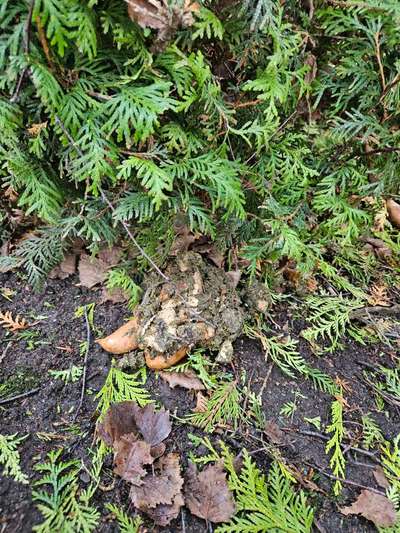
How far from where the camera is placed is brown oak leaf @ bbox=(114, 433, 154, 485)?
1.18 meters

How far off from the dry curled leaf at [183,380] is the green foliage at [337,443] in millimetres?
496

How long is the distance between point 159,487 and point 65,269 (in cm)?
101

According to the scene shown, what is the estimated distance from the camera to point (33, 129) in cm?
129

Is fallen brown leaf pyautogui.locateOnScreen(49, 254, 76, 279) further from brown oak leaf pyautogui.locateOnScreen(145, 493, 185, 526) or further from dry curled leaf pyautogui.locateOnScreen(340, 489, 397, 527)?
dry curled leaf pyautogui.locateOnScreen(340, 489, 397, 527)

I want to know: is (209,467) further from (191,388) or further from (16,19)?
(16,19)

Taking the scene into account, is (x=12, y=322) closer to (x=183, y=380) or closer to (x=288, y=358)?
(x=183, y=380)

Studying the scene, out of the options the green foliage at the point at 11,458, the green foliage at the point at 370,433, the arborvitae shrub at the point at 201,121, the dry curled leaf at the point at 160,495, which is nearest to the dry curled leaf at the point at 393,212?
the arborvitae shrub at the point at 201,121

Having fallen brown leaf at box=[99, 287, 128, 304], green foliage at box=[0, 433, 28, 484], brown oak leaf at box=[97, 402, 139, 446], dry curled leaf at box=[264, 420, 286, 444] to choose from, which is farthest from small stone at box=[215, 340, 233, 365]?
green foliage at box=[0, 433, 28, 484]

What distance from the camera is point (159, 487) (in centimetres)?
117

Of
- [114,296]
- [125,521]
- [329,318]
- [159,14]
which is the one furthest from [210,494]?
[159,14]

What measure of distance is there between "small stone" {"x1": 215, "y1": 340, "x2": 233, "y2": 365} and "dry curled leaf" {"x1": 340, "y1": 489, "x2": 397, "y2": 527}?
0.60 m

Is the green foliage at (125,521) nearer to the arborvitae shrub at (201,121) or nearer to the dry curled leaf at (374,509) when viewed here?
the dry curled leaf at (374,509)

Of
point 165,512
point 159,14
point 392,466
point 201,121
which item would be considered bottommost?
point 392,466

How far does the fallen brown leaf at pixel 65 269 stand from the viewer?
1.77m
